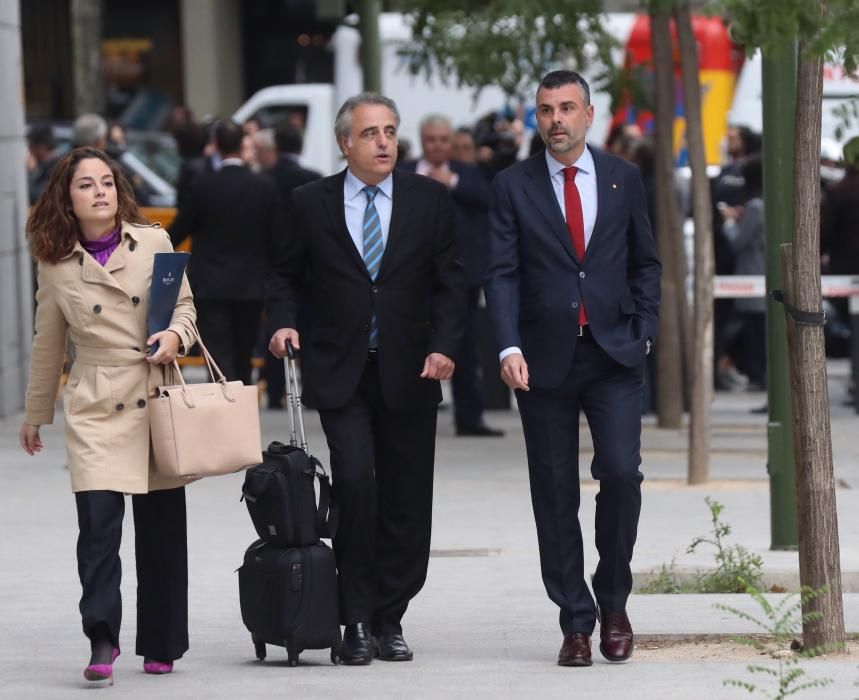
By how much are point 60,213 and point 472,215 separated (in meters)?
6.77

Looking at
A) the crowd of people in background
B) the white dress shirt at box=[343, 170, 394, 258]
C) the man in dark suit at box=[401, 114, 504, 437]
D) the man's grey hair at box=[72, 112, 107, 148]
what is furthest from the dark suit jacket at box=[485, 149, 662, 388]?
the man's grey hair at box=[72, 112, 107, 148]

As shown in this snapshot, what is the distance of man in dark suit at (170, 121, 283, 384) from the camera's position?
484 inches

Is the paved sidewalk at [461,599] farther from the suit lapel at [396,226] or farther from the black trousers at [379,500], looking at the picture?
the suit lapel at [396,226]

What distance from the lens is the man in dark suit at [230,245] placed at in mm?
12289

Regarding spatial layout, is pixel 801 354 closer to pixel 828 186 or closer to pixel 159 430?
pixel 159 430

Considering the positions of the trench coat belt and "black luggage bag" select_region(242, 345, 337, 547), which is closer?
the trench coat belt

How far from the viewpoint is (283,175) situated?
13812 millimetres

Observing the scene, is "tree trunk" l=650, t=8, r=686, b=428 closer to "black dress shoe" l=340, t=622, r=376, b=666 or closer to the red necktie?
the red necktie

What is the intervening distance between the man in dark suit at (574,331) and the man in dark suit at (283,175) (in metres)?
6.54

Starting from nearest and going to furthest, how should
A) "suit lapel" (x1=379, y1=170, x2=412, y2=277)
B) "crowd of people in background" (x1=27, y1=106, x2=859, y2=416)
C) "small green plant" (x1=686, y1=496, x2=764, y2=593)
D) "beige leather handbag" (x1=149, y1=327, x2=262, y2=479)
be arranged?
"beige leather handbag" (x1=149, y1=327, x2=262, y2=479), "suit lapel" (x1=379, y1=170, x2=412, y2=277), "small green plant" (x1=686, y1=496, x2=764, y2=593), "crowd of people in background" (x1=27, y1=106, x2=859, y2=416)

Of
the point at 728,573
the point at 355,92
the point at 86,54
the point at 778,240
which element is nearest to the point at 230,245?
the point at 778,240

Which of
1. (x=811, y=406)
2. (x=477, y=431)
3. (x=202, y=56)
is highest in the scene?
(x=202, y=56)

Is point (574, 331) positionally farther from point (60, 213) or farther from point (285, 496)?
point (60, 213)

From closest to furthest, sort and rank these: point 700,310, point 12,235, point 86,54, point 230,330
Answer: point 700,310 < point 230,330 < point 12,235 < point 86,54
